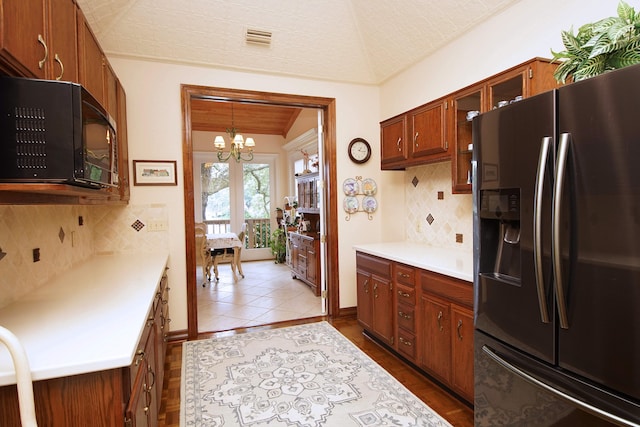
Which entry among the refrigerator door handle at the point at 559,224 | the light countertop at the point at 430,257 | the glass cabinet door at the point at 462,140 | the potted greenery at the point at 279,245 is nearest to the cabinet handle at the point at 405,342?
the light countertop at the point at 430,257

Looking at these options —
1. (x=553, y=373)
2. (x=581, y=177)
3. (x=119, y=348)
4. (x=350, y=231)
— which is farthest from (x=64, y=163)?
(x=350, y=231)

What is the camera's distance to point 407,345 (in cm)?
272

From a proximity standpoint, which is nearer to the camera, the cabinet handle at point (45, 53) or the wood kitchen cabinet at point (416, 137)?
the cabinet handle at point (45, 53)

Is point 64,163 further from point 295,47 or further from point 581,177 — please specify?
point 295,47

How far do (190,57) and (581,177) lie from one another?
3.33m

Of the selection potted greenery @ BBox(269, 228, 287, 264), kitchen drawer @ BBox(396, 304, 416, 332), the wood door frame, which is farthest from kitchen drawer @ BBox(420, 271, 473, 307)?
potted greenery @ BBox(269, 228, 287, 264)

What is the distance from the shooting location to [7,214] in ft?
5.32

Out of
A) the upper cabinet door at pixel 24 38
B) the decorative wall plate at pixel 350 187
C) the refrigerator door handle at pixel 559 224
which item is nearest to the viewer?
the upper cabinet door at pixel 24 38

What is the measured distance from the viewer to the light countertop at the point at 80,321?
1.04 m

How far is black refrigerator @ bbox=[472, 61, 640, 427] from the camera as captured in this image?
1056 mm

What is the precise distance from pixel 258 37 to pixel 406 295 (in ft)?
8.85

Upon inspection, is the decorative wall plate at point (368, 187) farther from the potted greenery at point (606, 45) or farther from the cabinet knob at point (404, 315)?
the potted greenery at point (606, 45)

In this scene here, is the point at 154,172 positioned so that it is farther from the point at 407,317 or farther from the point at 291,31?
the point at 407,317

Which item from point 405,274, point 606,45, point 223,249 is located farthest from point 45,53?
point 223,249
